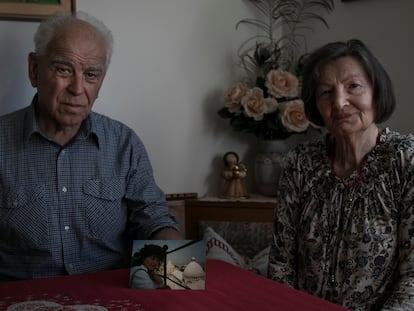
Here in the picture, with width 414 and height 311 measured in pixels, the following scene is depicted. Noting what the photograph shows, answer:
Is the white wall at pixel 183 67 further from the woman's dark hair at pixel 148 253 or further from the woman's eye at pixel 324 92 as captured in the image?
the woman's dark hair at pixel 148 253

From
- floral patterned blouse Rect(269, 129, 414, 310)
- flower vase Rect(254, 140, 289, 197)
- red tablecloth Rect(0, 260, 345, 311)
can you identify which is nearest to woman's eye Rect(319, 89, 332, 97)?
floral patterned blouse Rect(269, 129, 414, 310)

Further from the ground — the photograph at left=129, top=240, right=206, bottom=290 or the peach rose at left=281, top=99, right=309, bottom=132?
the peach rose at left=281, top=99, right=309, bottom=132

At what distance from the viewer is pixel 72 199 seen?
1861 mm

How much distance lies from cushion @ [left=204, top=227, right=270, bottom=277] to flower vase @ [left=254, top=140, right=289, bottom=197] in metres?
0.32

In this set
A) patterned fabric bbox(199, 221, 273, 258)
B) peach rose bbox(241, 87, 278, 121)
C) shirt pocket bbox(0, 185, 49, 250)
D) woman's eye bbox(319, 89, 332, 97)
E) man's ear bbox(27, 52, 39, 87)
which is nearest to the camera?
woman's eye bbox(319, 89, 332, 97)

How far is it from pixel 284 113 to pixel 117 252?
911 millimetres

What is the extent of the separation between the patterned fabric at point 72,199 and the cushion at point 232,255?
0.32 metres

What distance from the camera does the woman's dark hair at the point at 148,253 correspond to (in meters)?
1.35

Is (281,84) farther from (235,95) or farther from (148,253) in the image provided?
(148,253)

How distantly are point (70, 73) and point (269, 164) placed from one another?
998mm

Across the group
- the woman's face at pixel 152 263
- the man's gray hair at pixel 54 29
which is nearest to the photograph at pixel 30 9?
the man's gray hair at pixel 54 29

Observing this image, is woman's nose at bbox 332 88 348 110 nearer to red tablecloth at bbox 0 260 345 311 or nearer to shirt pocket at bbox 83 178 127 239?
red tablecloth at bbox 0 260 345 311

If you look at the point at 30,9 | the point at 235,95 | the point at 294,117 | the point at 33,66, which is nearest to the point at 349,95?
the point at 294,117

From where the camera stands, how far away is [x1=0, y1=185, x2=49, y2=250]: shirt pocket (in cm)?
180
